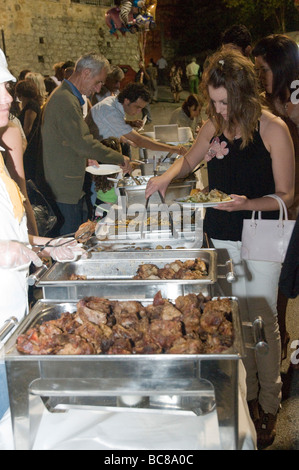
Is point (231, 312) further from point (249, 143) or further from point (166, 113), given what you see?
point (166, 113)

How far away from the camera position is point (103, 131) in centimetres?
438

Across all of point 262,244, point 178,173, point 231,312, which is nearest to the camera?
point 231,312

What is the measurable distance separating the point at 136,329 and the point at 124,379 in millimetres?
227

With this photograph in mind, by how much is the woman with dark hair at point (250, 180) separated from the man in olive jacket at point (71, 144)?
1316mm

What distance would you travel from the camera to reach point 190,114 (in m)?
6.00

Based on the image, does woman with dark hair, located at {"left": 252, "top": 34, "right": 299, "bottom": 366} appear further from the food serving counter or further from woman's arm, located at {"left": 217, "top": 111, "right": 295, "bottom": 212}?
the food serving counter

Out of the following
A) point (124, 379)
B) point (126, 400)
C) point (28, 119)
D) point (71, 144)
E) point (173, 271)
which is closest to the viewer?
point (124, 379)

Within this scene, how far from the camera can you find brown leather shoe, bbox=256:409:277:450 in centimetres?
210

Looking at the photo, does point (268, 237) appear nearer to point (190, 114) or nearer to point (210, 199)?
point (210, 199)

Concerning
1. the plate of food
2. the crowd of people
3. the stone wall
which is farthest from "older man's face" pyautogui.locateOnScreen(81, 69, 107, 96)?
the stone wall

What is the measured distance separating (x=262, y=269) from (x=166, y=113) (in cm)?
1443

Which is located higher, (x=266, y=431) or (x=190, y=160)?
(x=190, y=160)


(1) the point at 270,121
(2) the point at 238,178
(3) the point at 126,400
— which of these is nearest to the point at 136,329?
(3) the point at 126,400

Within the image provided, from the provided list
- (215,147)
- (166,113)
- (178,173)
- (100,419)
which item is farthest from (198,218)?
(166,113)
